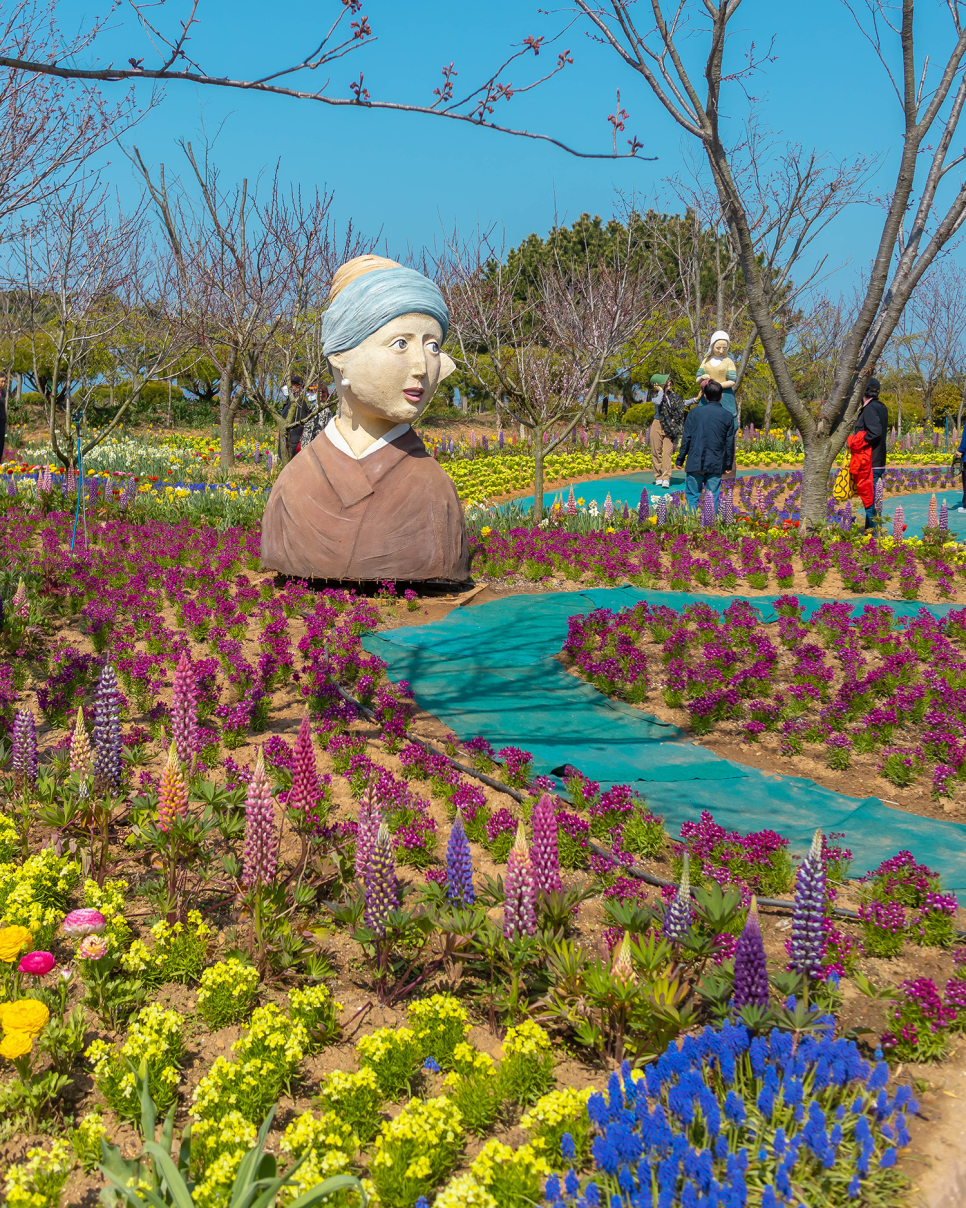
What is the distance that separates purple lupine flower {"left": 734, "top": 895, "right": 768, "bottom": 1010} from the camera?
100 inches

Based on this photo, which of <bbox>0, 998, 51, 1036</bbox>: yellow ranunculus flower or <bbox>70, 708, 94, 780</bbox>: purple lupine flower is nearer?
<bbox>0, 998, 51, 1036</bbox>: yellow ranunculus flower

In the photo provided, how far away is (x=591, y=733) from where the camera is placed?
5570mm

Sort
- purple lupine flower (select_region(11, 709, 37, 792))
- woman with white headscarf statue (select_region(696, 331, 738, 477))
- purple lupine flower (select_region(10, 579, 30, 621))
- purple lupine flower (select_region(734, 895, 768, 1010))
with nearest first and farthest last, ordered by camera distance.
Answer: purple lupine flower (select_region(734, 895, 768, 1010)) → purple lupine flower (select_region(11, 709, 37, 792)) → purple lupine flower (select_region(10, 579, 30, 621)) → woman with white headscarf statue (select_region(696, 331, 738, 477))

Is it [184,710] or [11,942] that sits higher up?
[184,710]

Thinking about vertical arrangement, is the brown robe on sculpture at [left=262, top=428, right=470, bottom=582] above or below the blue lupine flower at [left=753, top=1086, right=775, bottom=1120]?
above

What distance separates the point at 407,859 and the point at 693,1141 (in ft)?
5.99

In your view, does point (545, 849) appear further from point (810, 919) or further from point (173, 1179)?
point (173, 1179)

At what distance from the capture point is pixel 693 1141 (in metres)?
2.29

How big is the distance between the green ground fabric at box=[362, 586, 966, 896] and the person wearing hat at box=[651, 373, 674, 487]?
9680 mm

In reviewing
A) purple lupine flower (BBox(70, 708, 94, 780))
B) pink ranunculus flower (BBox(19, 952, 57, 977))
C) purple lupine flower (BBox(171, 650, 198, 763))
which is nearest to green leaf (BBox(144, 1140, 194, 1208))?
pink ranunculus flower (BBox(19, 952, 57, 977))

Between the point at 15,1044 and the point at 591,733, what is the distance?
3.77 m

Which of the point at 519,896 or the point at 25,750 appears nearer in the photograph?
the point at 519,896

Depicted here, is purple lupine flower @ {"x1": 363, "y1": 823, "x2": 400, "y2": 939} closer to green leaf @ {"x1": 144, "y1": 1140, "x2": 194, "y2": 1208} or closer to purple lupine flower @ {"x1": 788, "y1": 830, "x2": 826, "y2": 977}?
green leaf @ {"x1": 144, "y1": 1140, "x2": 194, "y2": 1208}

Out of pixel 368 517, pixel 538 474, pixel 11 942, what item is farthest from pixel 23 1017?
pixel 538 474
